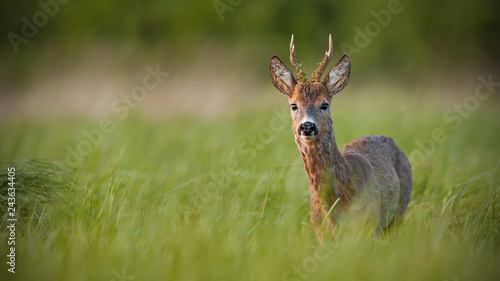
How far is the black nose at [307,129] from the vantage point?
4363mm

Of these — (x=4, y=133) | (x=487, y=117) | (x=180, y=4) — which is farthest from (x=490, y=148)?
(x=180, y=4)

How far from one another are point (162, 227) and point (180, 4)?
13.3m

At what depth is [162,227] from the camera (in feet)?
13.8

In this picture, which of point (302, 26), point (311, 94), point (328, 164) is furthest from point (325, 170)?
point (302, 26)

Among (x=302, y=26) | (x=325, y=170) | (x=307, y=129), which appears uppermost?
(x=302, y=26)

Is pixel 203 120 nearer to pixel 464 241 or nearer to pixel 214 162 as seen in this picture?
pixel 214 162

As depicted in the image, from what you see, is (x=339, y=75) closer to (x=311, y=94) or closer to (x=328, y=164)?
(x=311, y=94)

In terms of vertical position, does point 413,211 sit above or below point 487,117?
below

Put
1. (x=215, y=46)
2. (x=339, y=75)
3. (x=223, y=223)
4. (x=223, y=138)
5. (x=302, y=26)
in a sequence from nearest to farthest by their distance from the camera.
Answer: (x=223, y=223), (x=339, y=75), (x=223, y=138), (x=215, y=46), (x=302, y=26)

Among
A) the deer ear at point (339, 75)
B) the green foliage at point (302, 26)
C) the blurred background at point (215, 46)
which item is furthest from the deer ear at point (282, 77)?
the green foliage at point (302, 26)

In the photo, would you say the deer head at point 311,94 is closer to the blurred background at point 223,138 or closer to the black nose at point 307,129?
the black nose at point 307,129

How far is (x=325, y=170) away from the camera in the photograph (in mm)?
4590

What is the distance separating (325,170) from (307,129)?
0.42m

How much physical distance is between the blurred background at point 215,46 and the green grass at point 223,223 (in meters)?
2.13
